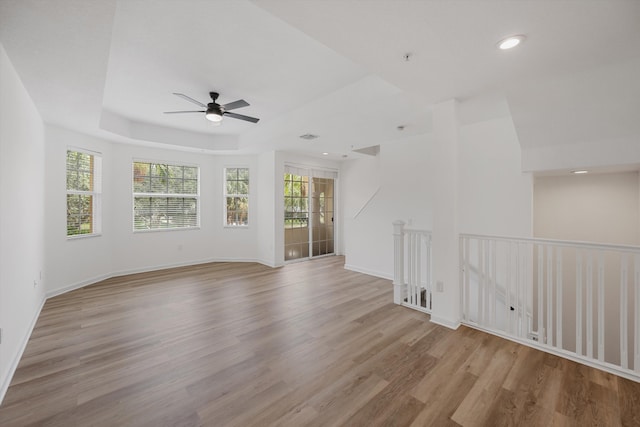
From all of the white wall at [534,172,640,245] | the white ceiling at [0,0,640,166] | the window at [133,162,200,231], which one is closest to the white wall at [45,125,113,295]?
the white ceiling at [0,0,640,166]

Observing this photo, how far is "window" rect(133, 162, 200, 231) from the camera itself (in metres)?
5.32

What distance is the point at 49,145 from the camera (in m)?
3.87

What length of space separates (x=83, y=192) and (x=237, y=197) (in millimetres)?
2766

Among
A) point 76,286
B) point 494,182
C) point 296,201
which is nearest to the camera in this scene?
point 494,182

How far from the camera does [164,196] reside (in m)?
5.61

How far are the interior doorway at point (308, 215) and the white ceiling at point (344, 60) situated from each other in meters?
2.39

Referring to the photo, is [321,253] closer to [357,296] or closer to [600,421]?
[357,296]

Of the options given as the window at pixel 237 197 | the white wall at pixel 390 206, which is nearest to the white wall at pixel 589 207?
the white wall at pixel 390 206

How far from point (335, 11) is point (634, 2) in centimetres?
170

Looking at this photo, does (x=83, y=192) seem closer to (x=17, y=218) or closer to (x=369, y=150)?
(x=17, y=218)

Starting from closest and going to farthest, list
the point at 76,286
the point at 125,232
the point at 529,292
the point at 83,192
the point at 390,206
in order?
1. the point at 529,292
2. the point at 76,286
3. the point at 83,192
4. the point at 390,206
5. the point at 125,232

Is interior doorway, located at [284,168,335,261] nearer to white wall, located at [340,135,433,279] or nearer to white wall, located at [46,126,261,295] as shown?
white wall, located at [46,126,261,295]

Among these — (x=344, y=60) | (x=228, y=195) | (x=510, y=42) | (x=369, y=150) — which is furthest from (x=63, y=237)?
(x=510, y=42)

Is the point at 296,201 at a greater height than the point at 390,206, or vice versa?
the point at 296,201
